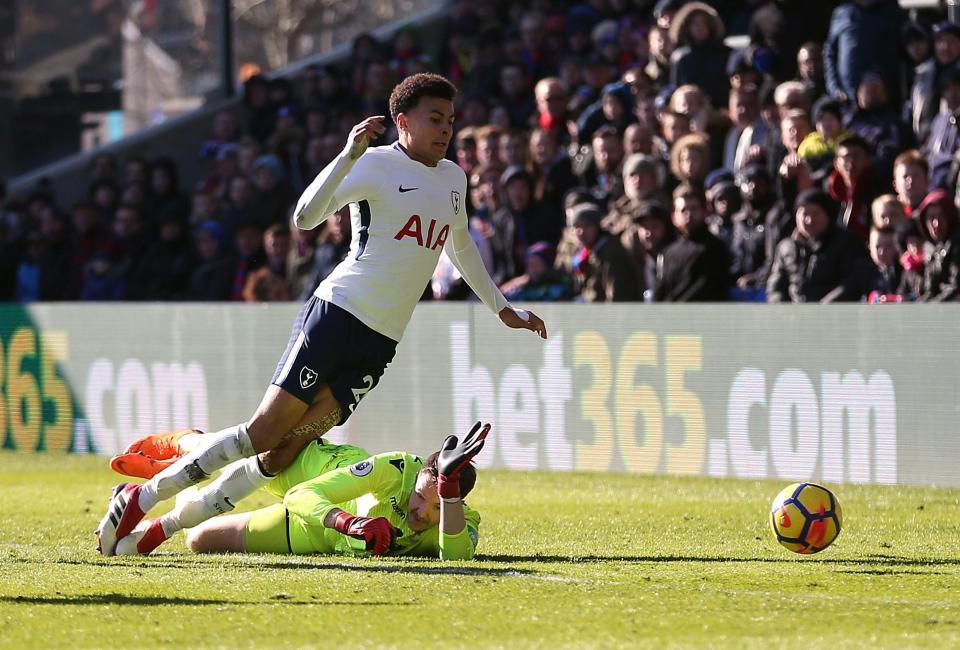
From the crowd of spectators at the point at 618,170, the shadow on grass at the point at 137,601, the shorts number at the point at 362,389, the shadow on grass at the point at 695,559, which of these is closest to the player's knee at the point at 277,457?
the shorts number at the point at 362,389

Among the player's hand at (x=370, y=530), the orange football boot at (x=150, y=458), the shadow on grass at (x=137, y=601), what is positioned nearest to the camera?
the shadow on grass at (x=137, y=601)

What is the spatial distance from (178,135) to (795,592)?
17.6 m

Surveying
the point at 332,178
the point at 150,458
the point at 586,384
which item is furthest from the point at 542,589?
the point at 586,384

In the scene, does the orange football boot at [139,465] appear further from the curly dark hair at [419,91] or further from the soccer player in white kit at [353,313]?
the curly dark hair at [419,91]

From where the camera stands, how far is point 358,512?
8.47 metres

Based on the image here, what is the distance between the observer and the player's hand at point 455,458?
771 centimetres

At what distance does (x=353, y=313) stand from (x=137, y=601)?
6.17ft

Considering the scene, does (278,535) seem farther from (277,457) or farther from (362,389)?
(362,389)

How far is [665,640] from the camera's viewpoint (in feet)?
19.5

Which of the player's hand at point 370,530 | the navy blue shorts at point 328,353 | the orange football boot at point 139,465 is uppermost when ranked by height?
the navy blue shorts at point 328,353

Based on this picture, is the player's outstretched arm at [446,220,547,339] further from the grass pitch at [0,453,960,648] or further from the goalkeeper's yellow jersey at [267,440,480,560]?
the grass pitch at [0,453,960,648]

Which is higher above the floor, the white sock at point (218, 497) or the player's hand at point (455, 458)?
the player's hand at point (455, 458)

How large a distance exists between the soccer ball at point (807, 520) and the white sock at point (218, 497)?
8.40 feet

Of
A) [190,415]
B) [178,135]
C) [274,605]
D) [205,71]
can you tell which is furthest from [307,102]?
[205,71]
